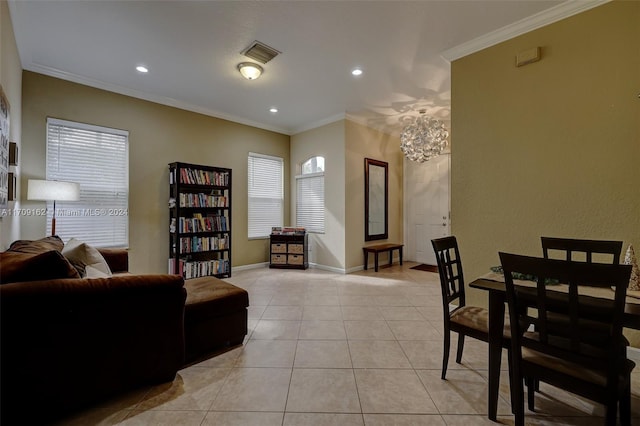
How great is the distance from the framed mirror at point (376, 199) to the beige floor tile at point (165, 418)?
4.36 m

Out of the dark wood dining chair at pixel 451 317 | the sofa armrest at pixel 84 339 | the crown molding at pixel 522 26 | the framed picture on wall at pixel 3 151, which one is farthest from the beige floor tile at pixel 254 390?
the crown molding at pixel 522 26

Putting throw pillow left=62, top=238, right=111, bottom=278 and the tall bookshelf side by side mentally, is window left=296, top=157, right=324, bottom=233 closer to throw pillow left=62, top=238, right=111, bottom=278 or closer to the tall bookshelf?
the tall bookshelf

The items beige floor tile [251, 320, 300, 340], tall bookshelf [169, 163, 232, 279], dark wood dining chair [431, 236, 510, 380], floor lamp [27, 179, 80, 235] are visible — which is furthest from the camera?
tall bookshelf [169, 163, 232, 279]

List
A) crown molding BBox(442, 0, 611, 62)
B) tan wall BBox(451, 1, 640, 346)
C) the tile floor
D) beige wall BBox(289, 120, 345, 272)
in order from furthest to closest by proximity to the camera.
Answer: beige wall BBox(289, 120, 345, 272) → crown molding BBox(442, 0, 611, 62) → tan wall BBox(451, 1, 640, 346) → the tile floor

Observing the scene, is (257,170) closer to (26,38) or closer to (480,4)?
(26,38)

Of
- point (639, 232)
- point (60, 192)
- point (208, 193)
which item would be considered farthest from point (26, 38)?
point (639, 232)

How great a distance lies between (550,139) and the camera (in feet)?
8.44

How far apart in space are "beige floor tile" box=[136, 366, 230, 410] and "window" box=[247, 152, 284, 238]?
3.65 metres

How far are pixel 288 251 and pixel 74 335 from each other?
403 centimetres

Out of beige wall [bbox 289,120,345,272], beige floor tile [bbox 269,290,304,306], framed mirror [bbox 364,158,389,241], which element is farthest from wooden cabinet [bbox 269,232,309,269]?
beige floor tile [bbox 269,290,304,306]

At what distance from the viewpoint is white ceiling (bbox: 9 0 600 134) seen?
2.47 metres

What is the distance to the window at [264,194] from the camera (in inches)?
221

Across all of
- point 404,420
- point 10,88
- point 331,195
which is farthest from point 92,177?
point 404,420

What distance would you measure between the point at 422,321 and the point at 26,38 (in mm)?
5110
